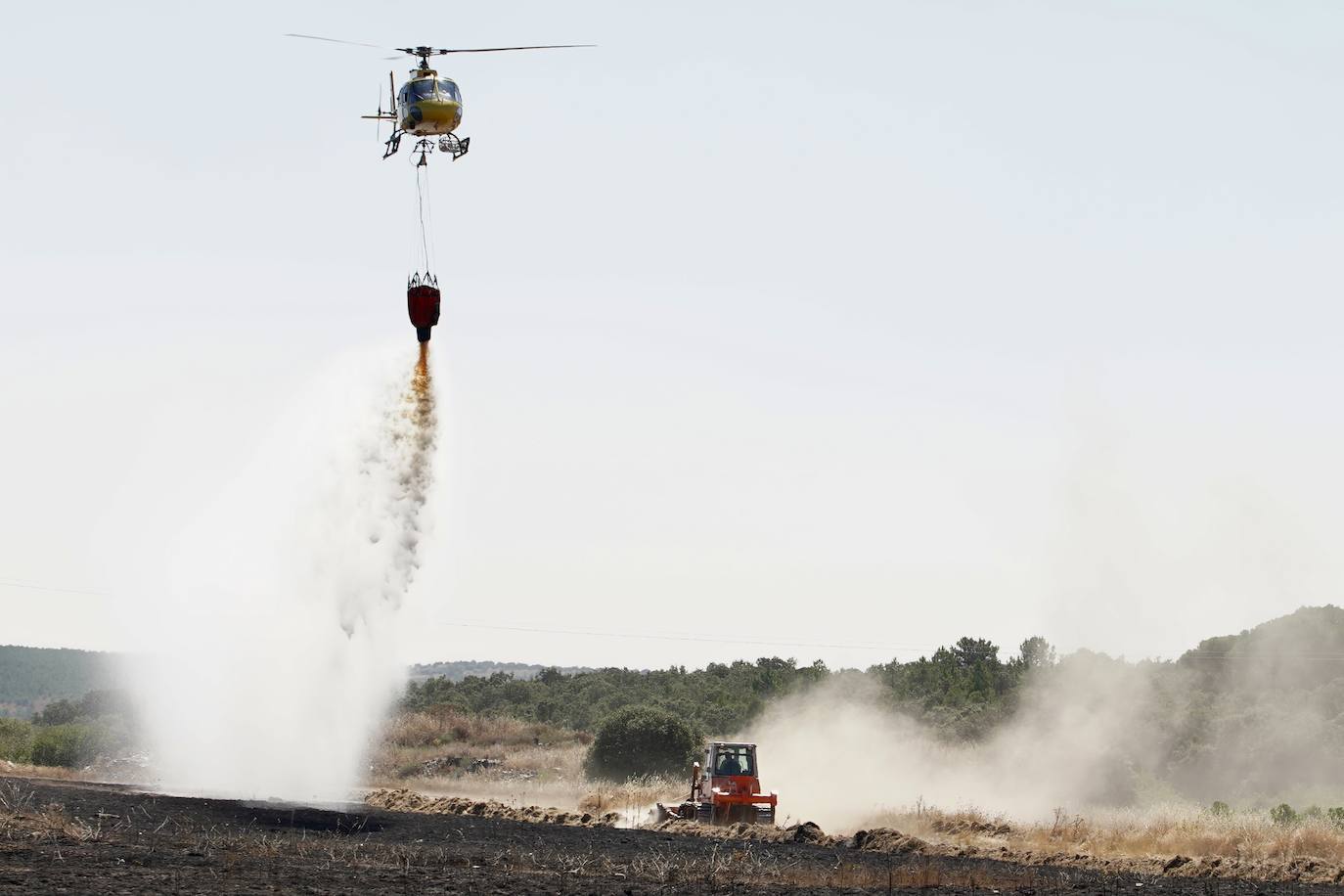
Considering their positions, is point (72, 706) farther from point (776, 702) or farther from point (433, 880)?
point (433, 880)

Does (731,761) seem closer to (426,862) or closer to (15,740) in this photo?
(426,862)

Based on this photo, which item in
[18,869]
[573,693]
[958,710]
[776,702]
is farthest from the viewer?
[573,693]

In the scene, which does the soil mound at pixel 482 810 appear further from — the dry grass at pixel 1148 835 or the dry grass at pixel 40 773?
the dry grass at pixel 40 773

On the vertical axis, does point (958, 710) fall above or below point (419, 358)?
below

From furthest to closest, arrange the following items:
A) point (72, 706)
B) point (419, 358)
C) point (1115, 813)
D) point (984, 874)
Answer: point (72, 706) → point (419, 358) → point (1115, 813) → point (984, 874)

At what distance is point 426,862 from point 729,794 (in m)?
16.7

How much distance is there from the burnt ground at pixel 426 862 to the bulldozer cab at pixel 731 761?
4.68 meters

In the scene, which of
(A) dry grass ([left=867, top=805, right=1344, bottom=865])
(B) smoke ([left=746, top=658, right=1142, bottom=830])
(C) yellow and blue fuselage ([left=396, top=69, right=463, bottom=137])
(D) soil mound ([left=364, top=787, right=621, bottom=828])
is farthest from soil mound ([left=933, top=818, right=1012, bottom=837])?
(C) yellow and blue fuselage ([left=396, top=69, right=463, bottom=137])

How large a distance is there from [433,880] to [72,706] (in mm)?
146024

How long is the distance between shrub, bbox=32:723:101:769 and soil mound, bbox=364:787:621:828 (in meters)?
36.3

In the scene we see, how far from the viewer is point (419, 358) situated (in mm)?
57719

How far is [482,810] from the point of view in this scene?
161ft

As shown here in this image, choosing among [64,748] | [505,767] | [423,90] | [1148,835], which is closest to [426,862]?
[1148,835]

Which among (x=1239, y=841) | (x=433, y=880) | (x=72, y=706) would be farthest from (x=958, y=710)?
(x=72, y=706)
